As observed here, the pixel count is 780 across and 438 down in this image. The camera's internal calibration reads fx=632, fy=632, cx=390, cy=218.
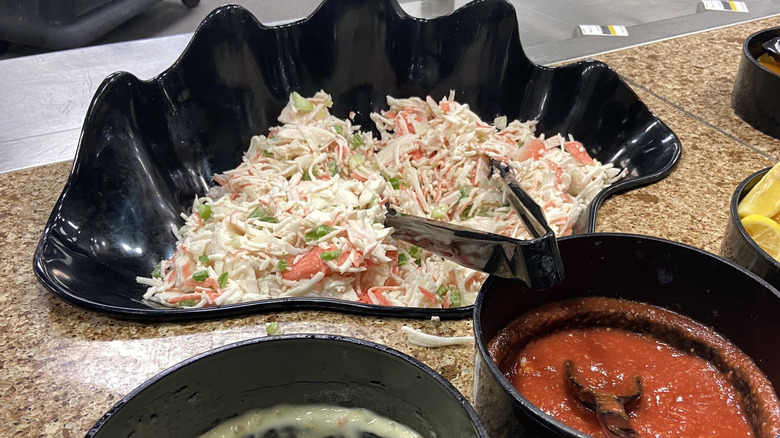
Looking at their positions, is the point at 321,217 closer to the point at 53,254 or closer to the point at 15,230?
the point at 53,254

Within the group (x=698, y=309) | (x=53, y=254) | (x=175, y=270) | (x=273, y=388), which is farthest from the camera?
(x=175, y=270)

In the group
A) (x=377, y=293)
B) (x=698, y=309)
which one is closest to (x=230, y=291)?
(x=377, y=293)

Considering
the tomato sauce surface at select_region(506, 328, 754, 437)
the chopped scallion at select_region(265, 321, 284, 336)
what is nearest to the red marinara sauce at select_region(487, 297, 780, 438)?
the tomato sauce surface at select_region(506, 328, 754, 437)

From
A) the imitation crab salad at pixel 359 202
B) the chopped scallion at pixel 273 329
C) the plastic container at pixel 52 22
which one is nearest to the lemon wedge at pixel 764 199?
the imitation crab salad at pixel 359 202

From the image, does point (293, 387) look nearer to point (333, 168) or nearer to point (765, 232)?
point (765, 232)

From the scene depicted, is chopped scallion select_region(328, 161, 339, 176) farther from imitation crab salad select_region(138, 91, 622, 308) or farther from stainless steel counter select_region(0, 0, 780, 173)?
stainless steel counter select_region(0, 0, 780, 173)

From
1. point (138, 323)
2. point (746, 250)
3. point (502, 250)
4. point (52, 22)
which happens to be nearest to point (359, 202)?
point (138, 323)
